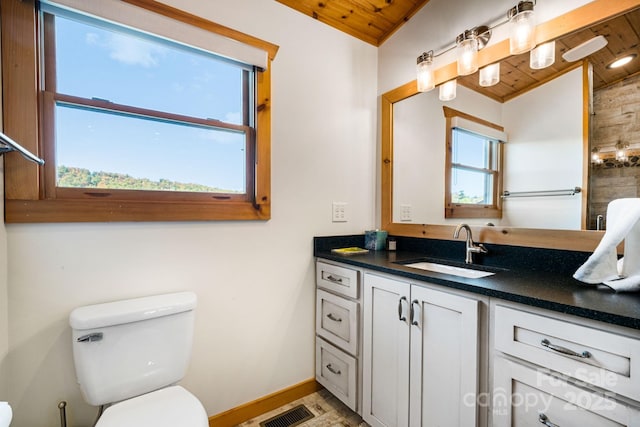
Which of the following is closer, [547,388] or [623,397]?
[623,397]

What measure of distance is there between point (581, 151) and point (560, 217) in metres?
0.30

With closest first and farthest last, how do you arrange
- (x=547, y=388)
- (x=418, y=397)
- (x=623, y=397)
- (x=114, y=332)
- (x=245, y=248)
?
(x=623, y=397) < (x=547, y=388) < (x=114, y=332) < (x=418, y=397) < (x=245, y=248)

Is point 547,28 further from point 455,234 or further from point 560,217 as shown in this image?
point 455,234

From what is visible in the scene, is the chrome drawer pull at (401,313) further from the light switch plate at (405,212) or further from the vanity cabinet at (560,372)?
the light switch plate at (405,212)

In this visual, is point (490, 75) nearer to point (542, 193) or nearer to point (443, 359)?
point (542, 193)

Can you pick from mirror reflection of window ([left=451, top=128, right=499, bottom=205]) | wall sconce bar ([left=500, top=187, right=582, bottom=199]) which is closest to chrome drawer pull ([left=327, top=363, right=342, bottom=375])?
mirror reflection of window ([left=451, top=128, right=499, bottom=205])

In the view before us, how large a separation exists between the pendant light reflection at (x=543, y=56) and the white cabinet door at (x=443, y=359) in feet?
3.83

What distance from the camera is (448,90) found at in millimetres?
1735

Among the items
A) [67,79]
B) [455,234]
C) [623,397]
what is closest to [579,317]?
[623,397]

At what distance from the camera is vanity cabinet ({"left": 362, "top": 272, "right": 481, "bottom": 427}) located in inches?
42.3

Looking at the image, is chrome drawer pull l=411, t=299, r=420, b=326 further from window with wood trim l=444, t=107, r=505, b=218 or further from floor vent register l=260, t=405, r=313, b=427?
floor vent register l=260, t=405, r=313, b=427

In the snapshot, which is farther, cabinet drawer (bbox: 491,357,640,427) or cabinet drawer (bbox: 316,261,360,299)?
Result: cabinet drawer (bbox: 316,261,360,299)

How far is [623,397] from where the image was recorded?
749mm

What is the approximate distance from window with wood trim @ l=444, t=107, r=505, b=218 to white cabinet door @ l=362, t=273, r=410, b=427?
0.71 m
